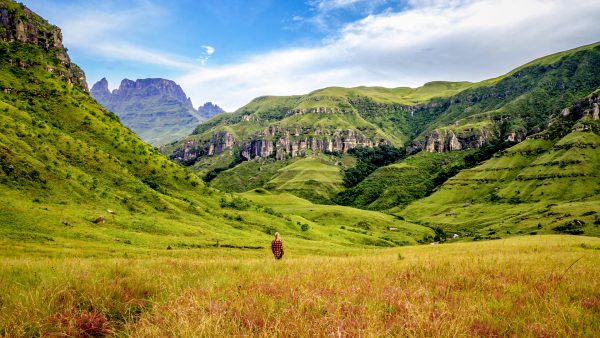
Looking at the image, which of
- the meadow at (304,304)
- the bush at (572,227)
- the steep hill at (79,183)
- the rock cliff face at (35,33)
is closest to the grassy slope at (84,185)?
the steep hill at (79,183)

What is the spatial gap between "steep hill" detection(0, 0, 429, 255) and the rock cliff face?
31 centimetres

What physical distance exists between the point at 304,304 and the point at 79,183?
5264 cm

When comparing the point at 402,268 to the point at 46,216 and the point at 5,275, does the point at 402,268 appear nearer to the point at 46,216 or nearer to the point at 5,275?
the point at 5,275

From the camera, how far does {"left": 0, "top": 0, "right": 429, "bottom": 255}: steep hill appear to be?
37.0 m

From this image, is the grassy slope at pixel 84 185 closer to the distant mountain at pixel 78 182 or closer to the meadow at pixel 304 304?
the distant mountain at pixel 78 182

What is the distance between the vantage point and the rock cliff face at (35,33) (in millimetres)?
89500

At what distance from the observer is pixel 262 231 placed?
231 ft

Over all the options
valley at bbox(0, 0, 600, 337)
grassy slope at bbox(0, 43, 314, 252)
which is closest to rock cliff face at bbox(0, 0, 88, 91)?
valley at bbox(0, 0, 600, 337)

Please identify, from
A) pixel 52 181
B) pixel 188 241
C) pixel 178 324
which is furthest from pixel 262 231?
pixel 178 324

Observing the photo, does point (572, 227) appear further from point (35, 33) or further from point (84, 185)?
point (35, 33)

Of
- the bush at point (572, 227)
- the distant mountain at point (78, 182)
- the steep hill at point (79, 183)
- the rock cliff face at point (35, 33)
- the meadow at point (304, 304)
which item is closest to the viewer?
the meadow at point (304, 304)

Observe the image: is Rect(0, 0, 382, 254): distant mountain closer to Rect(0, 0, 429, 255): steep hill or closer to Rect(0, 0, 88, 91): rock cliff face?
Rect(0, 0, 429, 255): steep hill

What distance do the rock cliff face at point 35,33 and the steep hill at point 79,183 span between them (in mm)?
306

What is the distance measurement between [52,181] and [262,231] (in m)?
37.2
